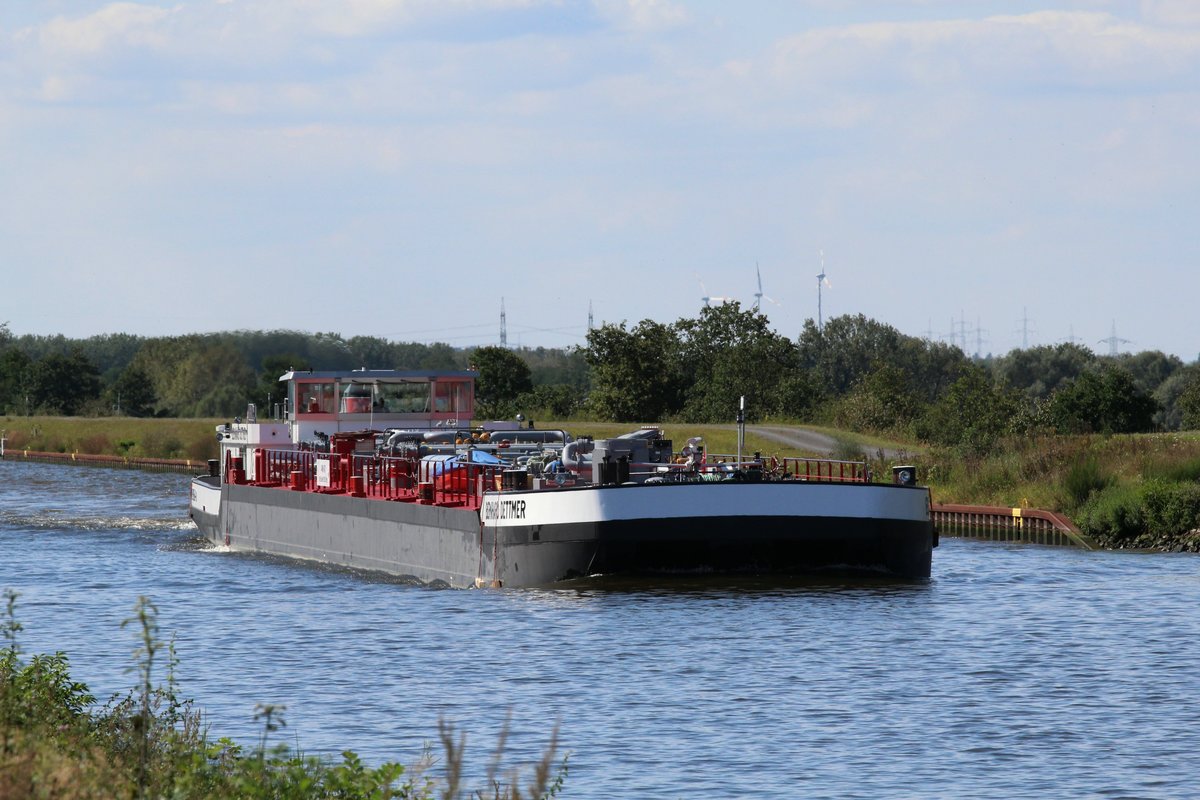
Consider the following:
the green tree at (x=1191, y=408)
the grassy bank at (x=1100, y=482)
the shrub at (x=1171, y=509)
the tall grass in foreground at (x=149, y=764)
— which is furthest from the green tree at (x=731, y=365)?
the tall grass in foreground at (x=149, y=764)

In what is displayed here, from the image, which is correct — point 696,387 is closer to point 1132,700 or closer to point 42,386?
point 42,386

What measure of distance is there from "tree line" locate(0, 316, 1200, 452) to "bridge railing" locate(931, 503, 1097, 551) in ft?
32.9

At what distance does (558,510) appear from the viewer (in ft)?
113

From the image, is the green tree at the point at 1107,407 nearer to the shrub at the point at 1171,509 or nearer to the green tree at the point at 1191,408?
the green tree at the point at 1191,408

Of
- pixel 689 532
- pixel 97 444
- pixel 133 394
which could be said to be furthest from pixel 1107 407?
pixel 133 394

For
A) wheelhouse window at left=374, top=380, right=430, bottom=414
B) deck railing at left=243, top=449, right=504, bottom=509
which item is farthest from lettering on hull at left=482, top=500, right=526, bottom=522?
wheelhouse window at left=374, top=380, right=430, bottom=414

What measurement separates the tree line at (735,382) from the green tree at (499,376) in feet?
0.29

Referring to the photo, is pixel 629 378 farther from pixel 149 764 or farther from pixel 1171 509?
pixel 149 764

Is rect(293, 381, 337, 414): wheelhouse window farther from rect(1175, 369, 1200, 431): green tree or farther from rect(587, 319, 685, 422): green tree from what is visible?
rect(587, 319, 685, 422): green tree

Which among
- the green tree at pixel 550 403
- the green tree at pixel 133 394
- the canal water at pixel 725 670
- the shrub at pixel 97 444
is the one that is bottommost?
the canal water at pixel 725 670

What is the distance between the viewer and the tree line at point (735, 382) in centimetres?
7669

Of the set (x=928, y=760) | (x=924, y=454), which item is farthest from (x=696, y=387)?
(x=928, y=760)

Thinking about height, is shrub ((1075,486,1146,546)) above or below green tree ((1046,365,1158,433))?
below

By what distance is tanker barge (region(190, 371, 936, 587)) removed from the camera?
33.7 metres
